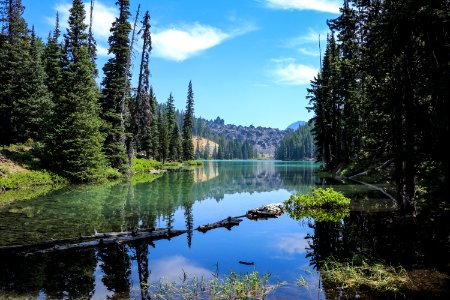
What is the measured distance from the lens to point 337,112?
5053 cm

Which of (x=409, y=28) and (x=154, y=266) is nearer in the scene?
(x=409, y=28)

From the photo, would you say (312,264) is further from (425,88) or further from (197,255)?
(425,88)

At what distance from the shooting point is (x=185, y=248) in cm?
1272

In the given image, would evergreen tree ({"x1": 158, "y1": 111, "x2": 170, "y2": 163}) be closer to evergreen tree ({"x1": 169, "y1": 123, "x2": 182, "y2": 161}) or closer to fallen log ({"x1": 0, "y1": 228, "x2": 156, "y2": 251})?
evergreen tree ({"x1": 169, "y1": 123, "x2": 182, "y2": 161})

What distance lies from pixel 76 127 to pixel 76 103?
2443mm

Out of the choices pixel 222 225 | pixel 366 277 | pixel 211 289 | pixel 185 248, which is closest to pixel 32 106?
pixel 222 225

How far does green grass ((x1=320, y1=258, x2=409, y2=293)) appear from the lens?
8055 mm

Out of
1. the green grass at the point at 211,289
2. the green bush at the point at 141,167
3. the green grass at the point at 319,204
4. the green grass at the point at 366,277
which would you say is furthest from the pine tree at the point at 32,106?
the green grass at the point at 366,277

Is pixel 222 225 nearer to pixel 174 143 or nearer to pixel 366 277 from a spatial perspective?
pixel 366 277

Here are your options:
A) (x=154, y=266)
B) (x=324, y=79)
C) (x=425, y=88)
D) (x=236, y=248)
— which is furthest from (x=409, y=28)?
(x=324, y=79)

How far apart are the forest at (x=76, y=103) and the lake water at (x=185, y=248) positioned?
46.6 feet

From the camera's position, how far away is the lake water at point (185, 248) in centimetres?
893

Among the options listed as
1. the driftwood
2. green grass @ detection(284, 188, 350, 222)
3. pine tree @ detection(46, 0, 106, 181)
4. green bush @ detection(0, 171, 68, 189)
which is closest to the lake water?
the driftwood

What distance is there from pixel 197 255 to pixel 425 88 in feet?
28.3
